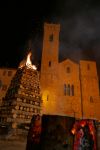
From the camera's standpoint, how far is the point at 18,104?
8273 millimetres

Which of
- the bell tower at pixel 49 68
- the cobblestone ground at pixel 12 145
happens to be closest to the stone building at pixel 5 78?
the bell tower at pixel 49 68

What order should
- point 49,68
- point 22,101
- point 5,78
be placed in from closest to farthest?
point 22,101 → point 49,68 → point 5,78

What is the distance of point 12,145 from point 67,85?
23.4 metres

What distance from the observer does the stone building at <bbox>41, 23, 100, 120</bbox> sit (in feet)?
88.9

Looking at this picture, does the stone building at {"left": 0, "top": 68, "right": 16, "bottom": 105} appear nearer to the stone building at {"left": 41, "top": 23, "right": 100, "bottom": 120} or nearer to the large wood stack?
the stone building at {"left": 41, "top": 23, "right": 100, "bottom": 120}

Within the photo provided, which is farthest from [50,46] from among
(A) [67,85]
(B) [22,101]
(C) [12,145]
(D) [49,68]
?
(C) [12,145]

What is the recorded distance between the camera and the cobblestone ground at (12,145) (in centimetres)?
658

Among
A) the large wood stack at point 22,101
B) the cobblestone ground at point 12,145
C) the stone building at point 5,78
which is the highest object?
the stone building at point 5,78

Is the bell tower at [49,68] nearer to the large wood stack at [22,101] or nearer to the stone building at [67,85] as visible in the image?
the stone building at [67,85]

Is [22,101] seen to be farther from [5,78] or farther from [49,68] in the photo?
[5,78]

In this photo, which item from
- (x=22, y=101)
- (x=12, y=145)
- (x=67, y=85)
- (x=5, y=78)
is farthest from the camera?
(x=5, y=78)

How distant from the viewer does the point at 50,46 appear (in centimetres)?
3141

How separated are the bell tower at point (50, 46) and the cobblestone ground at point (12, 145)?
73.2ft

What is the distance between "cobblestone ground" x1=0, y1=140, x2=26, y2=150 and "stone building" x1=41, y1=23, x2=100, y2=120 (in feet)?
62.0
